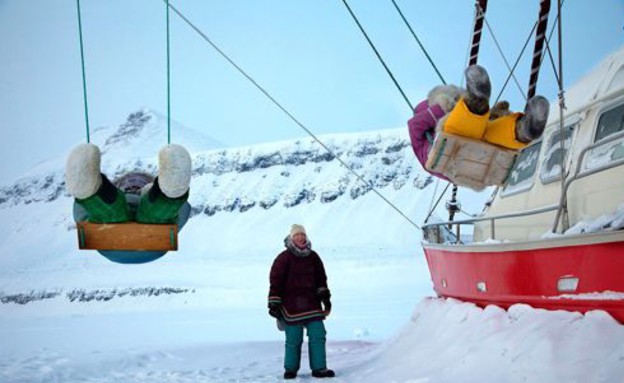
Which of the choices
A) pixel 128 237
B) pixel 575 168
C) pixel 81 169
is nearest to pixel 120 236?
pixel 128 237

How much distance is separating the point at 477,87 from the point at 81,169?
2743 millimetres

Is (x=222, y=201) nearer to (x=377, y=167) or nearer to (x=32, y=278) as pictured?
(x=377, y=167)

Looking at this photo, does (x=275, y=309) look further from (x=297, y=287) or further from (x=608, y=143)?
(x=608, y=143)

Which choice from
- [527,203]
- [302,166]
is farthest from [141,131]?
[527,203]

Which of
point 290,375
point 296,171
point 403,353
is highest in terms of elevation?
point 296,171

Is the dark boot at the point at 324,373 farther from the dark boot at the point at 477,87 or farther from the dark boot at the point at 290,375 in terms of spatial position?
the dark boot at the point at 477,87

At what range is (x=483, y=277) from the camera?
17.0ft

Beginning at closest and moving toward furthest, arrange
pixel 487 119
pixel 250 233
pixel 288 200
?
pixel 487 119, pixel 250 233, pixel 288 200

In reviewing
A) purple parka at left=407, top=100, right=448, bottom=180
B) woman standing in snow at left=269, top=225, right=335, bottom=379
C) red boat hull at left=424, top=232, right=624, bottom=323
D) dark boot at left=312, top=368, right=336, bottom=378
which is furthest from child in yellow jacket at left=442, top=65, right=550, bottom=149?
dark boot at left=312, top=368, right=336, bottom=378

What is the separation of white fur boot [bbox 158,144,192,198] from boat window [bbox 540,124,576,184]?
317 centimetres

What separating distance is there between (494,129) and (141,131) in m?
172

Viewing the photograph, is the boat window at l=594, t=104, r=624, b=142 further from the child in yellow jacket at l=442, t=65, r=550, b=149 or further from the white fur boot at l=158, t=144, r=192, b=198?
the white fur boot at l=158, t=144, r=192, b=198

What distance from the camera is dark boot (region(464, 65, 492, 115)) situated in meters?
3.88

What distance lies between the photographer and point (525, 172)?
610 centimetres
